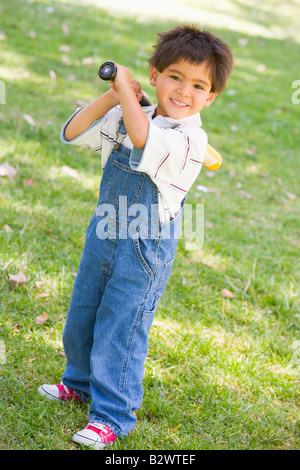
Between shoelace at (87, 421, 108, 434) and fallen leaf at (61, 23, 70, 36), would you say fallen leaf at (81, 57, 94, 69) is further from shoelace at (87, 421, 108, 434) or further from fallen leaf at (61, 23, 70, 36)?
shoelace at (87, 421, 108, 434)

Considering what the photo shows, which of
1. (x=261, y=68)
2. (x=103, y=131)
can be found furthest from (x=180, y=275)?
(x=261, y=68)

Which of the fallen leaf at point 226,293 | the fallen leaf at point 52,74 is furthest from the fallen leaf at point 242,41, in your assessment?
the fallen leaf at point 226,293

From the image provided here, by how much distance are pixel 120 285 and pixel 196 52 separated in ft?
2.78

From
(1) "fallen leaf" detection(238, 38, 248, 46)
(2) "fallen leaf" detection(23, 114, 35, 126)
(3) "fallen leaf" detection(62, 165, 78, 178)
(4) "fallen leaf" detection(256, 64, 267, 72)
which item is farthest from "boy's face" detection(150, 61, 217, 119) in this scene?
(1) "fallen leaf" detection(238, 38, 248, 46)

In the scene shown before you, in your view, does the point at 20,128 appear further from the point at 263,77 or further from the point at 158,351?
the point at 263,77

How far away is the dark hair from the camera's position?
6.02ft

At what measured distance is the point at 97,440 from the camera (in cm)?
201

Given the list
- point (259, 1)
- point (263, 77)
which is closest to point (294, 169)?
point (263, 77)

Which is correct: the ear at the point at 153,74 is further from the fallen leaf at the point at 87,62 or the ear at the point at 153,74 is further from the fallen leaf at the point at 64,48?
the fallen leaf at the point at 64,48

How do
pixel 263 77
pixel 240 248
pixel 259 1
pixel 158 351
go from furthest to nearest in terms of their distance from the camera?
pixel 259 1 < pixel 263 77 < pixel 240 248 < pixel 158 351

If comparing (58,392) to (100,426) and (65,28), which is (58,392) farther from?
(65,28)

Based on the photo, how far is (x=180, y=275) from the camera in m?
3.33
